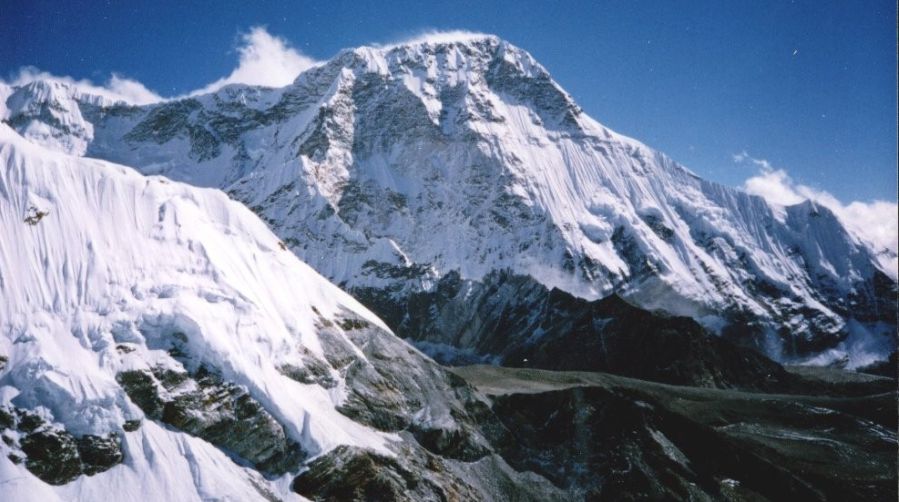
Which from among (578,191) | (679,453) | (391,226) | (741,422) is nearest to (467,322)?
(391,226)

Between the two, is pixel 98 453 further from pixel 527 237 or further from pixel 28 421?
pixel 527 237

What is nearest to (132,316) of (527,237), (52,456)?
(52,456)

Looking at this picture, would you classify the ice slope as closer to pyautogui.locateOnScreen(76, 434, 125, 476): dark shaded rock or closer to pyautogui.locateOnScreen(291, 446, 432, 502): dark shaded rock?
pyautogui.locateOnScreen(76, 434, 125, 476): dark shaded rock

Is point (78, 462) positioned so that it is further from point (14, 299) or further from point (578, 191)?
point (578, 191)

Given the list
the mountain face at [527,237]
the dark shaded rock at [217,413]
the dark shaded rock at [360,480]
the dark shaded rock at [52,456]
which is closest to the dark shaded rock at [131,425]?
the dark shaded rock at [217,413]

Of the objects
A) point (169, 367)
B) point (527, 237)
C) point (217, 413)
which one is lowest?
point (217, 413)

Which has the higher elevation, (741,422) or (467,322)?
(467,322)

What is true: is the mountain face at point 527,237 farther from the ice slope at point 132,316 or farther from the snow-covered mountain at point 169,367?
the ice slope at point 132,316

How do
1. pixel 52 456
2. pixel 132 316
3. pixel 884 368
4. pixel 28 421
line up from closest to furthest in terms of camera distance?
pixel 52 456, pixel 28 421, pixel 132 316, pixel 884 368
